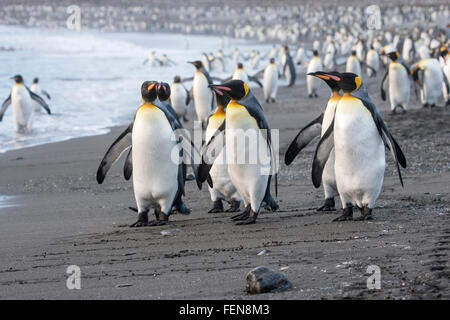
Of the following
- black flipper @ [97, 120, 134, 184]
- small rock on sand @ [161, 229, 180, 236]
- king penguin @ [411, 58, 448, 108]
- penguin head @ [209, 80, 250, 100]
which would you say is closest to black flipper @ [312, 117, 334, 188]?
penguin head @ [209, 80, 250, 100]

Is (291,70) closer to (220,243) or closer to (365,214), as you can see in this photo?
(365,214)

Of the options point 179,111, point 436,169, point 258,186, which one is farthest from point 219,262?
point 179,111

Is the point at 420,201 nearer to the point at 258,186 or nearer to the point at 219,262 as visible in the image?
the point at 258,186

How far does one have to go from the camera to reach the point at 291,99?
19.4 meters

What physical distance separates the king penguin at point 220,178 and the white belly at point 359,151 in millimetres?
1132

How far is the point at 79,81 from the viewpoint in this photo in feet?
79.2

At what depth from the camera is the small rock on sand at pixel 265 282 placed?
405 cm

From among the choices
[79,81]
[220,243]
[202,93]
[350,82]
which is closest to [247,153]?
[350,82]

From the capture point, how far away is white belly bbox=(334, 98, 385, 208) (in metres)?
6.17

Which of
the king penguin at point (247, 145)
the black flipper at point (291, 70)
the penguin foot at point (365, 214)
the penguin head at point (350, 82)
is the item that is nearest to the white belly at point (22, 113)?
the king penguin at point (247, 145)

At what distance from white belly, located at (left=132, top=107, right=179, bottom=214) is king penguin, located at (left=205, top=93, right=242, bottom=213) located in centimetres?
48

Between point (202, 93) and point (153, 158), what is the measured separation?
26.8 ft

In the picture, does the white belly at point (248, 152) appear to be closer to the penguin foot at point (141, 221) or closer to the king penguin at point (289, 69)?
the penguin foot at point (141, 221)
